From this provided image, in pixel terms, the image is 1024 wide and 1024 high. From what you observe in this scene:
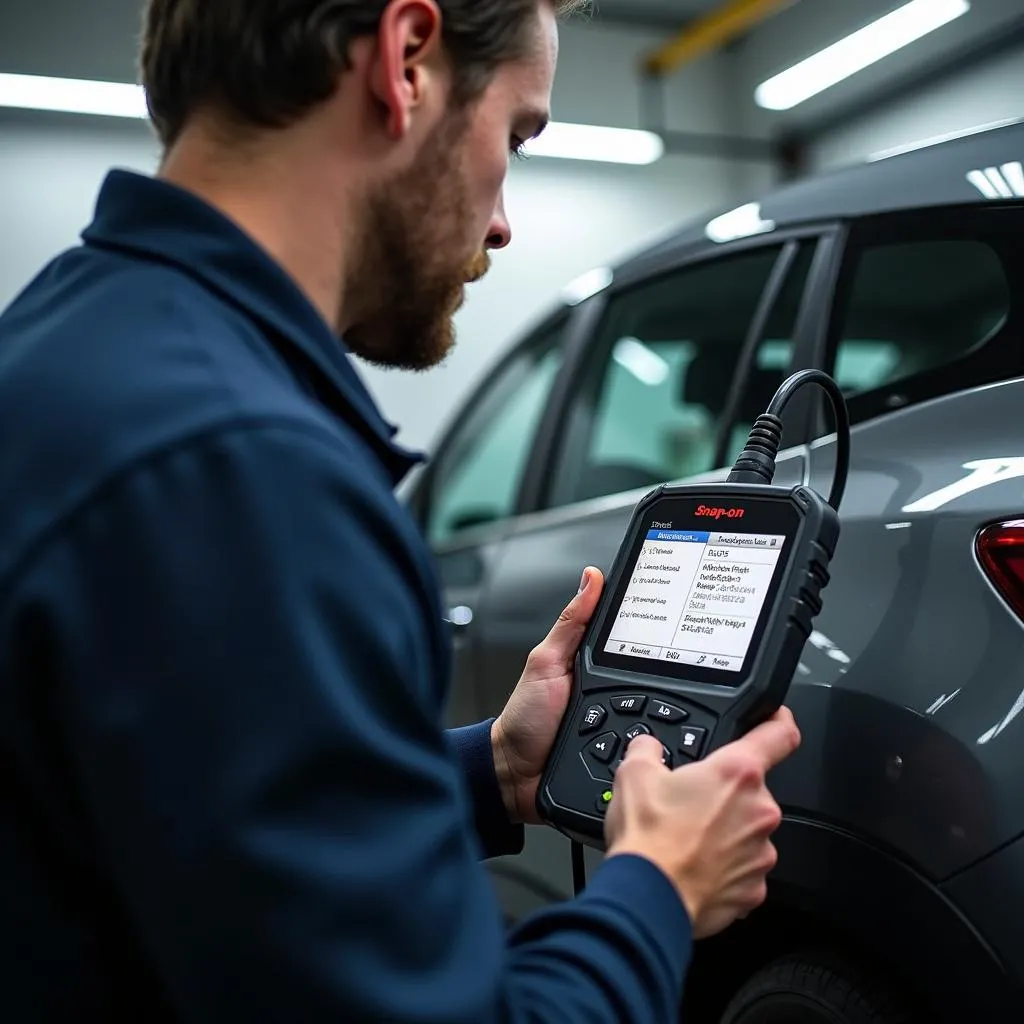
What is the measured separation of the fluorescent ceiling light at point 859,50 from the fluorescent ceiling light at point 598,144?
71cm

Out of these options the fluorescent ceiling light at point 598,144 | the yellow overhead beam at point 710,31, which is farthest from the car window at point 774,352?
the fluorescent ceiling light at point 598,144

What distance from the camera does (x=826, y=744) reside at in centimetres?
124

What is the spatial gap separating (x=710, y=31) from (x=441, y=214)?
241 inches

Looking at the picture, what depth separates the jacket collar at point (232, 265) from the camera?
0.74 metres

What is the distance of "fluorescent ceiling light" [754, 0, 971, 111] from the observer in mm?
5113

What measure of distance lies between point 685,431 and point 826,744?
3783 mm

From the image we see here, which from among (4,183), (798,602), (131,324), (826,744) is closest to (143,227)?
(131,324)

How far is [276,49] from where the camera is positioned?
81 cm

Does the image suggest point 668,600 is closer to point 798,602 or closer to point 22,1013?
point 798,602

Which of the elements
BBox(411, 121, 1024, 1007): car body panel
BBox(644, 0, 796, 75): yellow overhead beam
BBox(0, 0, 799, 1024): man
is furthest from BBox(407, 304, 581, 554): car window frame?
BBox(644, 0, 796, 75): yellow overhead beam

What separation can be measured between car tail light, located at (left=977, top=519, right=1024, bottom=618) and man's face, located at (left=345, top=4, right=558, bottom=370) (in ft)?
1.86

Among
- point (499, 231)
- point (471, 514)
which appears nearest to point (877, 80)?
point (471, 514)

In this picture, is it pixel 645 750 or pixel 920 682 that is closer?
pixel 645 750

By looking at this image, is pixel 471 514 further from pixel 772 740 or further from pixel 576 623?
pixel 772 740
